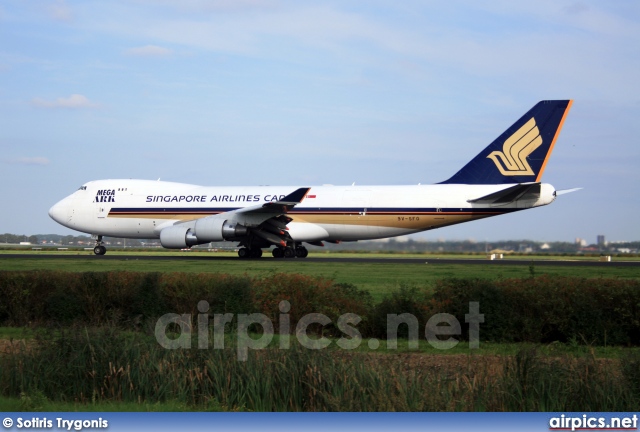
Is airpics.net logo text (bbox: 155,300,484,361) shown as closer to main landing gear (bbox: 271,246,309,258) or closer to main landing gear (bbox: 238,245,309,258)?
main landing gear (bbox: 238,245,309,258)

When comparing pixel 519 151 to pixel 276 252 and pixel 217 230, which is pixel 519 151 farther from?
pixel 217 230

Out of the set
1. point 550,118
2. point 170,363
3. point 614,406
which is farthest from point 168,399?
point 550,118

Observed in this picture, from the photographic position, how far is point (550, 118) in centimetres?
4184

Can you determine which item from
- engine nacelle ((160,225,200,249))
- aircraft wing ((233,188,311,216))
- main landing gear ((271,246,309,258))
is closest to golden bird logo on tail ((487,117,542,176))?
aircraft wing ((233,188,311,216))

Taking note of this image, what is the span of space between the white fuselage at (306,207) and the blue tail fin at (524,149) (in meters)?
1.11

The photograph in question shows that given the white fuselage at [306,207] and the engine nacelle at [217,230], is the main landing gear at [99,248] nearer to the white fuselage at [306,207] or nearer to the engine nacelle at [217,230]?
the white fuselage at [306,207]

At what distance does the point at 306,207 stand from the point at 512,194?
36.4ft

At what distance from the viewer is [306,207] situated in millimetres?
43156

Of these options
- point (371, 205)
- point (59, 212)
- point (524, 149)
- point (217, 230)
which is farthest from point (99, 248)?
point (524, 149)

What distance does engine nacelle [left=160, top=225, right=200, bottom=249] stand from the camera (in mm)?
41094

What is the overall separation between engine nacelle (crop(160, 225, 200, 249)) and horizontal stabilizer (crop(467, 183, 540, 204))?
1475 centimetres

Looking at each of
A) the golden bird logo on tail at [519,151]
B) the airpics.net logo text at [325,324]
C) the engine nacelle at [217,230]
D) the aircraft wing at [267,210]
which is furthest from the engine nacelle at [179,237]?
the airpics.net logo text at [325,324]

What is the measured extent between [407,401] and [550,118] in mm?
34188

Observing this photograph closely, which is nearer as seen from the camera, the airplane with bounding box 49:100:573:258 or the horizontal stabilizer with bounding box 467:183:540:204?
the horizontal stabilizer with bounding box 467:183:540:204
